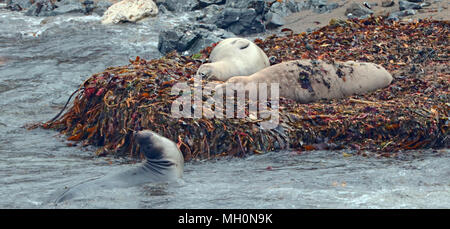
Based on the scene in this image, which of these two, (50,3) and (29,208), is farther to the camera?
(50,3)

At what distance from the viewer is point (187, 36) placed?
38.4ft

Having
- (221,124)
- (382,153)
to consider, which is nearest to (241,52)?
(221,124)

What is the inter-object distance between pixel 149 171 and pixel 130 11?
11.9m

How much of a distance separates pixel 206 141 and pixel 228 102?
753mm

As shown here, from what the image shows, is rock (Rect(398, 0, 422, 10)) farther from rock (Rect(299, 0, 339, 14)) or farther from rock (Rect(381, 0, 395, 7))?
rock (Rect(299, 0, 339, 14))

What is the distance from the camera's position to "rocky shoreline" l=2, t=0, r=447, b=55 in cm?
1188

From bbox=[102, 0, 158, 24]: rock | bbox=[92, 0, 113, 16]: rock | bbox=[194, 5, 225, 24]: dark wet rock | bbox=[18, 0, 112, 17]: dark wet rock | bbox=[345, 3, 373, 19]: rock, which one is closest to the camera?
bbox=[345, 3, 373, 19]: rock

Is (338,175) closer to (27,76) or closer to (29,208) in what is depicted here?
(29,208)

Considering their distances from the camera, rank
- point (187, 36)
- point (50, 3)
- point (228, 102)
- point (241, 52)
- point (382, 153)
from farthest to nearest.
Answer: point (50, 3) → point (187, 36) → point (241, 52) → point (228, 102) → point (382, 153)

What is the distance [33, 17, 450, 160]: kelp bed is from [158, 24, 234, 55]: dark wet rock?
296 cm

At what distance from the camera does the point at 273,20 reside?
46.2ft

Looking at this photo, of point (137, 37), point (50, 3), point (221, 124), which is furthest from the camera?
point (50, 3)

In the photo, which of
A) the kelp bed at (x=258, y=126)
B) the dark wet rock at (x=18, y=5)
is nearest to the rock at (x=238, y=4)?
the kelp bed at (x=258, y=126)

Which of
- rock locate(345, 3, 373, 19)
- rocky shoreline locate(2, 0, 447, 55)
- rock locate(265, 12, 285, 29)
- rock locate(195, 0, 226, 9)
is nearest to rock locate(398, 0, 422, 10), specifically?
rocky shoreline locate(2, 0, 447, 55)
